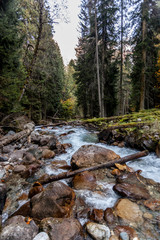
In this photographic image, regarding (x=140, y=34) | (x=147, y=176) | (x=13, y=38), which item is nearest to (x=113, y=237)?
(x=147, y=176)

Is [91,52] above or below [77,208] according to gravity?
above

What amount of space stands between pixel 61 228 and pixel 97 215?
737 millimetres

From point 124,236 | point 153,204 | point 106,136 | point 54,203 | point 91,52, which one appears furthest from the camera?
point 91,52

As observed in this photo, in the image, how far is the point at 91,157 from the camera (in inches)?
162

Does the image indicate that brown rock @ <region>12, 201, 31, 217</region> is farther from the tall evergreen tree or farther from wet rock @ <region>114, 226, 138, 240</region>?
the tall evergreen tree

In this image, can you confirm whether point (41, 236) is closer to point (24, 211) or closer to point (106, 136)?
point (24, 211)

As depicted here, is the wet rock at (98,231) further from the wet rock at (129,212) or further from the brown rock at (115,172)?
the brown rock at (115,172)

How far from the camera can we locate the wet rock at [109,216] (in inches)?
82.5

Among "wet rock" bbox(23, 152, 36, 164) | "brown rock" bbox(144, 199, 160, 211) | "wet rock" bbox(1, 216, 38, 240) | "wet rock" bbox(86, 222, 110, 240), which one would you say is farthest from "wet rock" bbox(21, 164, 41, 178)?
"brown rock" bbox(144, 199, 160, 211)

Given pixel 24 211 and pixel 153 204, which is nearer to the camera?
pixel 24 211

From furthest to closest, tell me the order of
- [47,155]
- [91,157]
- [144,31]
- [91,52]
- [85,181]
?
[91,52], [144,31], [47,155], [91,157], [85,181]

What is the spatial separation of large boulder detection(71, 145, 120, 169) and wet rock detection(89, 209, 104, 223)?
154 cm

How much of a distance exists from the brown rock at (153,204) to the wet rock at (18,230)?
7.10 feet

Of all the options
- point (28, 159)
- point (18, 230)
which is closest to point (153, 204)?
point (18, 230)
